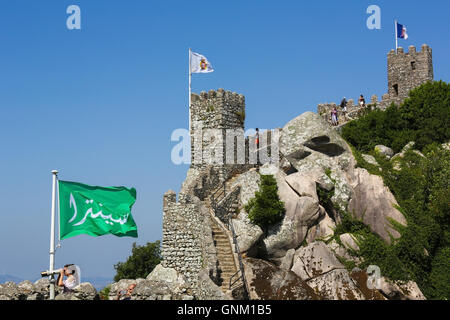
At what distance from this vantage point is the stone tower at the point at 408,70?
49094 mm

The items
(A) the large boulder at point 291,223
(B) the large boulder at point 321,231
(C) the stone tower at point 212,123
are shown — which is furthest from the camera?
(C) the stone tower at point 212,123

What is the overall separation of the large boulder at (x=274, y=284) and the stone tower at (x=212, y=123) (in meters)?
10.8

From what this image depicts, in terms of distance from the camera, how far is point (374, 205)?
32.4 m

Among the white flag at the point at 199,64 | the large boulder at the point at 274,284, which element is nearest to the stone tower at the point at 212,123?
the white flag at the point at 199,64

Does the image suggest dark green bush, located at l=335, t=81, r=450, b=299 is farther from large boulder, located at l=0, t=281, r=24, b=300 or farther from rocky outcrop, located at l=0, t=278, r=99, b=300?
large boulder, located at l=0, t=281, r=24, b=300

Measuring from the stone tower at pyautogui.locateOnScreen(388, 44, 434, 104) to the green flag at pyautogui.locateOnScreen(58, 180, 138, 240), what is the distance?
119ft

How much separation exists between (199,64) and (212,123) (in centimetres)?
537

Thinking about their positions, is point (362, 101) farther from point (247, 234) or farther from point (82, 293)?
point (82, 293)

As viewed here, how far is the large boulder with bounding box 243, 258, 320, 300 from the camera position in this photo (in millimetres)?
25797

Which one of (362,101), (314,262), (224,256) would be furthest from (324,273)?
(362,101)

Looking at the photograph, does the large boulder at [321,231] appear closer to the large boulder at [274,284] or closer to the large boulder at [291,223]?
the large boulder at [291,223]
